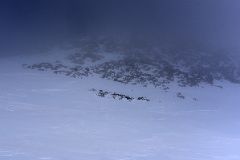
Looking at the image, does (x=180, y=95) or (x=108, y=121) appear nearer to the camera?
(x=108, y=121)

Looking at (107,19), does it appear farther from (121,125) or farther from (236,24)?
(121,125)

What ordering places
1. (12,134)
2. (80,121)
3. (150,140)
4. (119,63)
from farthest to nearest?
(119,63) → (80,121) → (150,140) → (12,134)

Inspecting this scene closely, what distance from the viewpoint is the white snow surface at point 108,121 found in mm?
12984

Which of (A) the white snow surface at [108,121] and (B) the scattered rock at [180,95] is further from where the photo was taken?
(B) the scattered rock at [180,95]

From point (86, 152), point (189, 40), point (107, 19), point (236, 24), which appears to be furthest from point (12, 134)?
point (236, 24)

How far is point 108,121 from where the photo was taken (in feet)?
57.0

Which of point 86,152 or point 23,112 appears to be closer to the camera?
point 86,152

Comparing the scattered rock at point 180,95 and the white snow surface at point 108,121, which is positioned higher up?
the scattered rock at point 180,95

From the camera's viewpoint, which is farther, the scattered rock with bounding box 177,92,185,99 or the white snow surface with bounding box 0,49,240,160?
the scattered rock with bounding box 177,92,185,99

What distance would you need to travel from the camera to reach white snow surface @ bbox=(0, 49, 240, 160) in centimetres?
1298

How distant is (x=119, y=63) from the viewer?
99.5 ft

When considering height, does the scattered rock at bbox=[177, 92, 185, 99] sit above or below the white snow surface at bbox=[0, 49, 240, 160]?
above

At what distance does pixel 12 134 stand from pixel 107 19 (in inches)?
1390

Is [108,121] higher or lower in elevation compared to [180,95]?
lower
